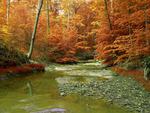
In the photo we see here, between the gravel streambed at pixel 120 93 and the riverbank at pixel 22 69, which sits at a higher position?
the riverbank at pixel 22 69

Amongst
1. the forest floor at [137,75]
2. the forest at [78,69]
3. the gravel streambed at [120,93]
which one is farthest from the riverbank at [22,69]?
the forest floor at [137,75]

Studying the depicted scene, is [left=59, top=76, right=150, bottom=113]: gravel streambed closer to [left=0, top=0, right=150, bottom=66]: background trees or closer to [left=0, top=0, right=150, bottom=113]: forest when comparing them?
[left=0, top=0, right=150, bottom=113]: forest

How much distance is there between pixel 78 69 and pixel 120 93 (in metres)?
12.8

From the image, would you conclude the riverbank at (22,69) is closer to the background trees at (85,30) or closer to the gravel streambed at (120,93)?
the background trees at (85,30)

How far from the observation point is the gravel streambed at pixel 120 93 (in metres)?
10.4

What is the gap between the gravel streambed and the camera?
10359 millimetres

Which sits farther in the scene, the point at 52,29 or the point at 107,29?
the point at 52,29

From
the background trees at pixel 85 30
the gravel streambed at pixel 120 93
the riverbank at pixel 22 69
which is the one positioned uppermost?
the background trees at pixel 85 30

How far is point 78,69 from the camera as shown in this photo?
25219 millimetres

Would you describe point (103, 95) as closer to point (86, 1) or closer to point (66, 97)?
point (66, 97)

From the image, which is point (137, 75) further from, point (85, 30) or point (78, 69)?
point (85, 30)

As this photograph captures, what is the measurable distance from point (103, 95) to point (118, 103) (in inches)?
62.7

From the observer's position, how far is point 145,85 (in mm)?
14016

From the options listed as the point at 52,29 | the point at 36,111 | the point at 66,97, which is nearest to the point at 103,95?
the point at 66,97
